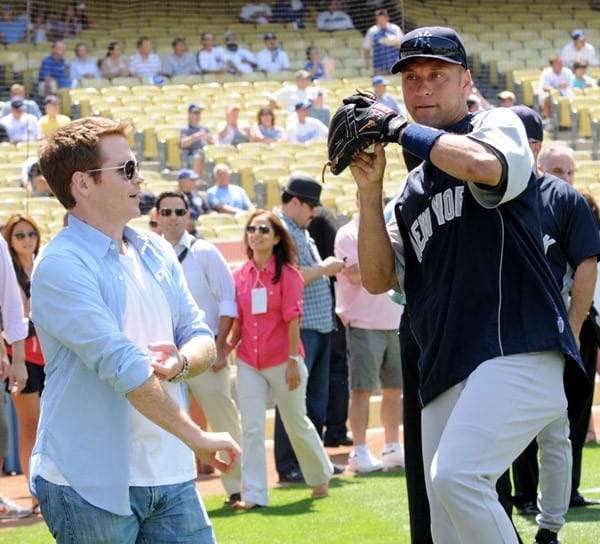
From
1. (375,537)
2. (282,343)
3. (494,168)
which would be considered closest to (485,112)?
(494,168)

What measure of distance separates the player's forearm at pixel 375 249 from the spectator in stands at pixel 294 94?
535 inches

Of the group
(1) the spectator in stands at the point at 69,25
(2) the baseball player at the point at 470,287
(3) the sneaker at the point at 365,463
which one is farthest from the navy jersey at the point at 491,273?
(1) the spectator in stands at the point at 69,25

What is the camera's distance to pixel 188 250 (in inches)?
311

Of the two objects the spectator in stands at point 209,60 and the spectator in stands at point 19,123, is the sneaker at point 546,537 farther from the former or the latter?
the spectator in stands at point 209,60

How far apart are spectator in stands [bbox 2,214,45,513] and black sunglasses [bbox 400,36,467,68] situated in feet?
14.2

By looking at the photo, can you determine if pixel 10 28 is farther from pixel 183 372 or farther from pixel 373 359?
pixel 183 372

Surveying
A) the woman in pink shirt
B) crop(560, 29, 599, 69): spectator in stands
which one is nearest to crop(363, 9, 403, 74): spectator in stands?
crop(560, 29, 599, 69): spectator in stands

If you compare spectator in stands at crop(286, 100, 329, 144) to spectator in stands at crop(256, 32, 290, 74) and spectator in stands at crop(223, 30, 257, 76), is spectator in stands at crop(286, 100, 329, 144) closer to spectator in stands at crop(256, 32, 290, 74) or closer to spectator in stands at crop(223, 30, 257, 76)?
spectator in stands at crop(223, 30, 257, 76)

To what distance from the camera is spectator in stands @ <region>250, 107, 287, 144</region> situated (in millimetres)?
16484

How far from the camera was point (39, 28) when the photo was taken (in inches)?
778

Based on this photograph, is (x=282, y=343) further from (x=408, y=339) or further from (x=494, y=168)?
(x=494, y=168)

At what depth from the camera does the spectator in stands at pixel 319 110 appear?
17.1 meters

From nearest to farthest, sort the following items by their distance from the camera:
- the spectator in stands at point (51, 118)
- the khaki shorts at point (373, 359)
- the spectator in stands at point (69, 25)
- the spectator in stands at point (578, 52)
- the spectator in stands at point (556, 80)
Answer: the khaki shorts at point (373, 359) < the spectator in stands at point (51, 118) < the spectator in stands at point (556, 80) < the spectator in stands at point (69, 25) < the spectator in stands at point (578, 52)

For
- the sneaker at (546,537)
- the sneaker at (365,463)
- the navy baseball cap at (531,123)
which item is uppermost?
the navy baseball cap at (531,123)
